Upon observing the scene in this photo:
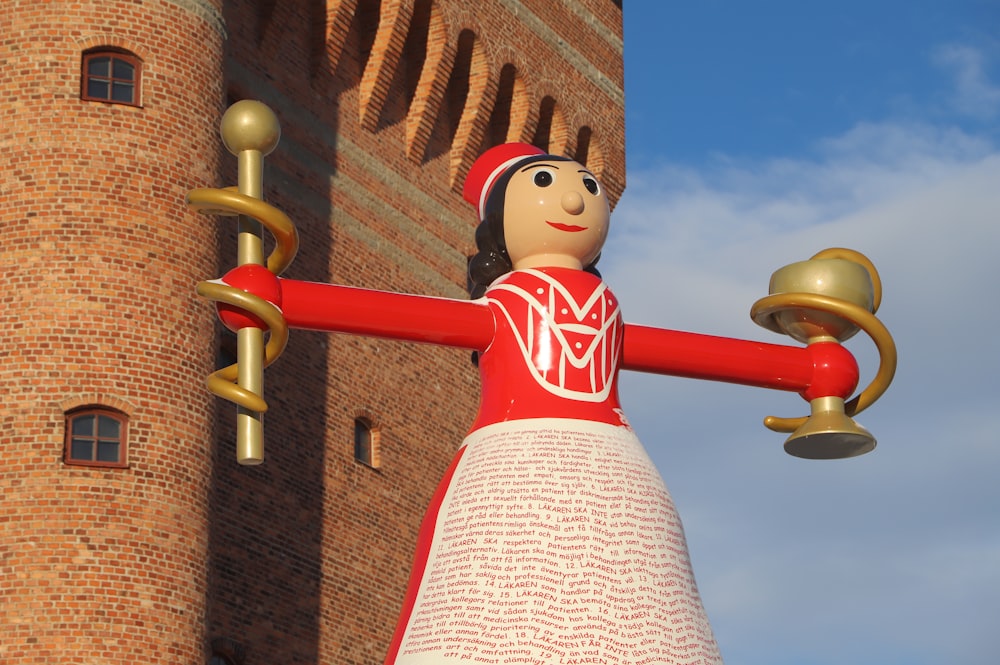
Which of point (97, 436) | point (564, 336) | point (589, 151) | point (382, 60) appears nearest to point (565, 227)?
point (564, 336)

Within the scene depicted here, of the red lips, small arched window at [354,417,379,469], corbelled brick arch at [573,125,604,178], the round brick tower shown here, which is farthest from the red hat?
corbelled brick arch at [573,125,604,178]

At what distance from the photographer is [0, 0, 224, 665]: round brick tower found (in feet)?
47.4

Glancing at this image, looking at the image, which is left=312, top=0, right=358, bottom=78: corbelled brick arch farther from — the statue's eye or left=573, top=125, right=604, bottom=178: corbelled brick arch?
the statue's eye

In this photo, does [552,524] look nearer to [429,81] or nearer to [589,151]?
[429,81]

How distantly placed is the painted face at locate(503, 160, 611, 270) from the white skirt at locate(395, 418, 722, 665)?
110cm

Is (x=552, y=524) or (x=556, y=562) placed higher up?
(x=552, y=524)

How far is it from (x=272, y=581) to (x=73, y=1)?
5.44 meters

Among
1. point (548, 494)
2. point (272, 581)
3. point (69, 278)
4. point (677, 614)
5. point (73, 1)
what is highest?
point (73, 1)

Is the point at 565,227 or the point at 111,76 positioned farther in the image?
the point at 111,76

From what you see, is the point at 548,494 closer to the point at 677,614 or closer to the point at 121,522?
the point at 677,614

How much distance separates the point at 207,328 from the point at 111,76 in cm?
232

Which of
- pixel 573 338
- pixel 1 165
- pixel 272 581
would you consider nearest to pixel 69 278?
pixel 1 165

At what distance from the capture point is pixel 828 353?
10.9 metres

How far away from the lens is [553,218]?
10477mm
